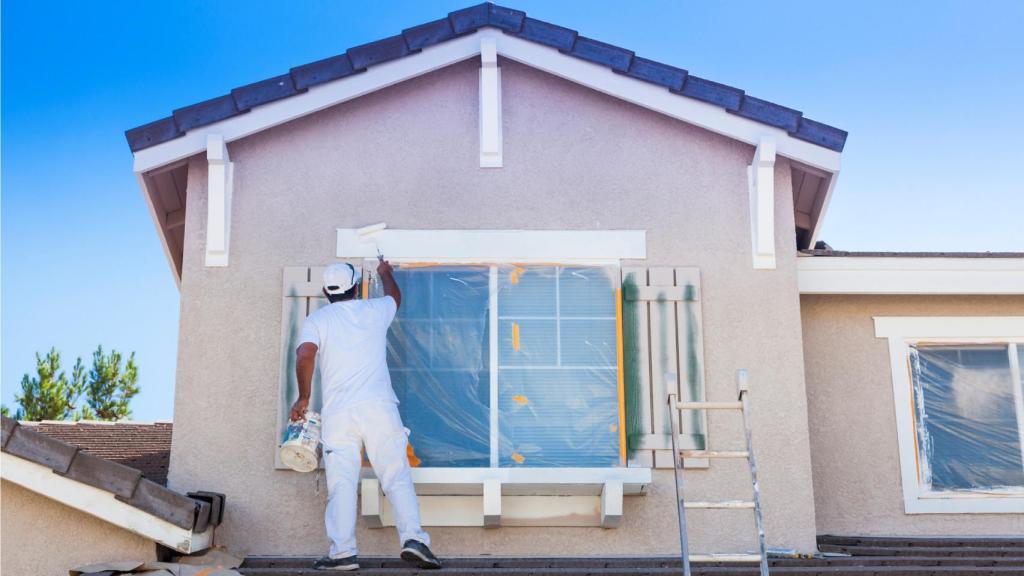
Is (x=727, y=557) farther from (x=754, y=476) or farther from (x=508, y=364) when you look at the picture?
(x=508, y=364)

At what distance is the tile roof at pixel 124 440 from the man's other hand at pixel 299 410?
7.38ft

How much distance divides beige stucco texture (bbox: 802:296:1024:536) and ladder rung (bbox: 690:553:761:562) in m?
1.31

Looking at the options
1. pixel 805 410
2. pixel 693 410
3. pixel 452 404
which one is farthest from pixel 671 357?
pixel 452 404

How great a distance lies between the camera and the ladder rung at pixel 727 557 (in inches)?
268

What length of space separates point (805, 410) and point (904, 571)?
4.63 feet

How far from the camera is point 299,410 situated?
23.1ft

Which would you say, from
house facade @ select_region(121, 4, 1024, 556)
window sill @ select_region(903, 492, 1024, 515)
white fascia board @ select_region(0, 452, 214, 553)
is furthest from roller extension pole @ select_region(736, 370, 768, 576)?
white fascia board @ select_region(0, 452, 214, 553)

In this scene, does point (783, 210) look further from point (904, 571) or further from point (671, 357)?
point (904, 571)

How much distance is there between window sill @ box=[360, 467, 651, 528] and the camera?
7.27 m

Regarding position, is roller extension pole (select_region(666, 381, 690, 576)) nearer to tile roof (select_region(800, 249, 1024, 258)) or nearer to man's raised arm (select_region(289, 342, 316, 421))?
tile roof (select_region(800, 249, 1024, 258))

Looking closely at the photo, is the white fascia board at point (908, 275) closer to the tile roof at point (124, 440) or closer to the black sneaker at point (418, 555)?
the black sneaker at point (418, 555)

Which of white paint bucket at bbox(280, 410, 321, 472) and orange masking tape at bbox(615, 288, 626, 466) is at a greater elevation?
orange masking tape at bbox(615, 288, 626, 466)

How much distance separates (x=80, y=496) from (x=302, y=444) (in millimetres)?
1272

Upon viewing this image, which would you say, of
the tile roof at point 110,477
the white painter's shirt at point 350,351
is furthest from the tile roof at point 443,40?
the tile roof at point 110,477
